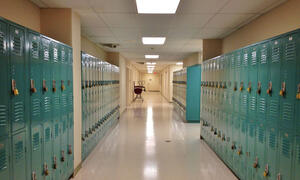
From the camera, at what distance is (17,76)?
1695 millimetres

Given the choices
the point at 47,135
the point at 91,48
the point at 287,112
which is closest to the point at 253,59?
the point at 287,112

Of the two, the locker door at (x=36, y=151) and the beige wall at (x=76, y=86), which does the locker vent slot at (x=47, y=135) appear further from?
the beige wall at (x=76, y=86)

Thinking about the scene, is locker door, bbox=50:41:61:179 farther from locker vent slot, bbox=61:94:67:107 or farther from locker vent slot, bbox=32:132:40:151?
locker vent slot, bbox=32:132:40:151

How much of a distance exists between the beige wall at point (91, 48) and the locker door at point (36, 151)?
3.16 m

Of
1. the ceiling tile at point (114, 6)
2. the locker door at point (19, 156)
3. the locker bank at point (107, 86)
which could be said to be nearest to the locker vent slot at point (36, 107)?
the locker bank at point (107, 86)

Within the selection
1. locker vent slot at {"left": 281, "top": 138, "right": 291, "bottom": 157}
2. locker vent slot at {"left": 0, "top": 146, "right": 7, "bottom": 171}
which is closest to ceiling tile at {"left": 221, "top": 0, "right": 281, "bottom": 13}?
locker vent slot at {"left": 281, "top": 138, "right": 291, "bottom": 157}

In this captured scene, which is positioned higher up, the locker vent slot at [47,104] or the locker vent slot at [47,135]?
the locker vent slot at [47,104]

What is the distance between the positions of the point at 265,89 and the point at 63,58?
258 cm

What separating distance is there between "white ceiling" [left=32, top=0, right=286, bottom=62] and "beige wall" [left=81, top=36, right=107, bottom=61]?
209 millimetres

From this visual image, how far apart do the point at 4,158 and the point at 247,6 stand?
3406 mm

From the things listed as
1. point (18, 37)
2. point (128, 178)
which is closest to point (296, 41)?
point (18, 37)

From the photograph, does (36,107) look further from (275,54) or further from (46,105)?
(275,54)

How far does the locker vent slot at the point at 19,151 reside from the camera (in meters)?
1.68

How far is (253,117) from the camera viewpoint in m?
2.51
